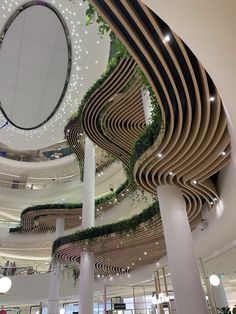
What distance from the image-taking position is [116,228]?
935 cm

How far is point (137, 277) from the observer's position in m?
12.9

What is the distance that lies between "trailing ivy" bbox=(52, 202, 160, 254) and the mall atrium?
0.13 ft

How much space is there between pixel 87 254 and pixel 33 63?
755 centimetres

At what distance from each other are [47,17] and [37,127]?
5.01 meters

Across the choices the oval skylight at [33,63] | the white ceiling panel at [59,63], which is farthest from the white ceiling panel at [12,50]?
the white ceiling panel at [59,63]

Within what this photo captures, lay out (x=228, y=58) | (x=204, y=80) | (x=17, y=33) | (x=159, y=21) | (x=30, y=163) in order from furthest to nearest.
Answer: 1. (x=30, y=163)
2. (x=17, y=33)
3. (x=204, y=80)
4. (x=159, y=21)
5. (x=228, y=58)

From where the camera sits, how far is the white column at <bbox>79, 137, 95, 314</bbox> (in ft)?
30.9

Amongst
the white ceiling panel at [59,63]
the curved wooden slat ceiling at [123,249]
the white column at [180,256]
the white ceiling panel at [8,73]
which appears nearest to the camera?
the white column at [180,256]

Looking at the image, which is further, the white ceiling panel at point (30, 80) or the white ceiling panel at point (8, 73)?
the white ceiling panel at point (30, 80)

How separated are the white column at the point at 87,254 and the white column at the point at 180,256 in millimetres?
5398

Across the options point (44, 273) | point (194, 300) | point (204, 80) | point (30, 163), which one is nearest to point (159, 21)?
point (204, 80)

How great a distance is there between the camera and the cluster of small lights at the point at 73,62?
887 centimetres

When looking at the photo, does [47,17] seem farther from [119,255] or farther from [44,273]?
[44,273]

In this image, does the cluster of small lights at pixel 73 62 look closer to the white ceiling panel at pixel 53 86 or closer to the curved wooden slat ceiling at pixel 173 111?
the white ceiling panel at pixel 53 86
